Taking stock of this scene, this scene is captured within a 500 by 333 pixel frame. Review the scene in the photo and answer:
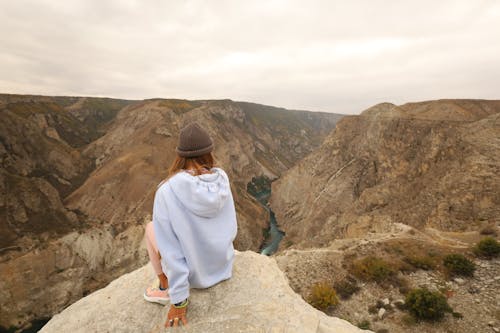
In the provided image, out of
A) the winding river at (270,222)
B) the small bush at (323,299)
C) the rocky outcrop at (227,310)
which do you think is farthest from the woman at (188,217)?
the winding river at (270,222)

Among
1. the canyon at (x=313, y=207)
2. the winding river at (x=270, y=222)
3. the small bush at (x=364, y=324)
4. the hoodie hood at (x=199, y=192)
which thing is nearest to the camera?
the hoodie hood at (x=199, y=192)

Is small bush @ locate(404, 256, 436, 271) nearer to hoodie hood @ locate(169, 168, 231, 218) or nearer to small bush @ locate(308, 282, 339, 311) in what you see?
small bush @ locate(308, 282, 339, 311)

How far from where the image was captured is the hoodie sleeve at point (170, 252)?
9.14 feet

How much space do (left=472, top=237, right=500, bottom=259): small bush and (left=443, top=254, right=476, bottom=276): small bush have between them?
4.11 feet

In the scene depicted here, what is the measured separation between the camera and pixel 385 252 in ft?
47.9

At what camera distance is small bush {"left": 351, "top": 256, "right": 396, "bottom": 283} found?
12.0m

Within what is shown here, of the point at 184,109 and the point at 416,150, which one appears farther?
the point at 184,109

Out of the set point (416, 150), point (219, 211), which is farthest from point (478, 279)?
point (416, 150)

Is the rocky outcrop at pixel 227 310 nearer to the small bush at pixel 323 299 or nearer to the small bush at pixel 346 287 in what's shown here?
the small bush at pixel 323 299

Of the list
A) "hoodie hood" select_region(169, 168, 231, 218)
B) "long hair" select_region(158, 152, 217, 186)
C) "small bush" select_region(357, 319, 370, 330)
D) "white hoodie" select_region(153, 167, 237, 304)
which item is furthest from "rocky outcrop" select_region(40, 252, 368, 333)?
"small bush" select_region(357, 319, 370, 330)

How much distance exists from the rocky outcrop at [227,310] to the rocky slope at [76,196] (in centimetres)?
3480

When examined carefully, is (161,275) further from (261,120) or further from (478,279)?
(261,120)

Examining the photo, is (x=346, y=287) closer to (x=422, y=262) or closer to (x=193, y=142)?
(x=422, y=262)

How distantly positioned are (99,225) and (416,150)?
45333mm
